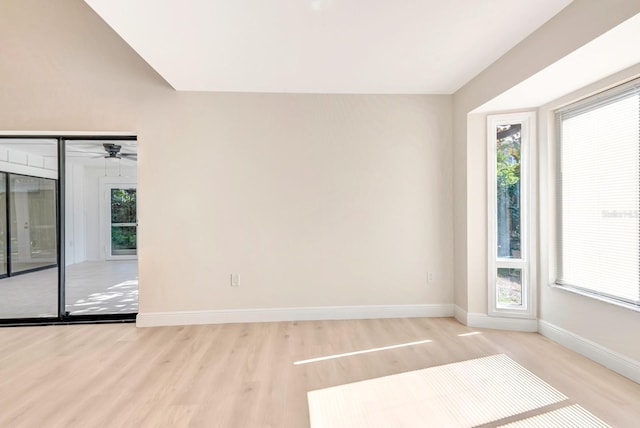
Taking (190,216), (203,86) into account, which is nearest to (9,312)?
(190,216)

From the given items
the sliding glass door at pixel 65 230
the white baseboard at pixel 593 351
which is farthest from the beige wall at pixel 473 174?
the sliding glass door at pixel 65 230

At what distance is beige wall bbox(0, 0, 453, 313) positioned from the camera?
11.5ft

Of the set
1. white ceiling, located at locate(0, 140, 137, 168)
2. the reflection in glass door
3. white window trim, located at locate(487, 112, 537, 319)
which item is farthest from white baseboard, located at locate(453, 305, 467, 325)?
the reflection in glass door

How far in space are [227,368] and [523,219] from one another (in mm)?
3261

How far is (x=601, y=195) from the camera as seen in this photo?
2.67m

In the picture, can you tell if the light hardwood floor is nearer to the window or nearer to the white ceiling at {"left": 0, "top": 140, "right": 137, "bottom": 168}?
the window

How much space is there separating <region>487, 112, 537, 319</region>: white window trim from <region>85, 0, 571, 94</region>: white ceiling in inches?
28.4

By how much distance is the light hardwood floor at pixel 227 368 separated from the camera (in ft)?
Result: 6.51

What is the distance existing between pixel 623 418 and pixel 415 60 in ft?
9.95

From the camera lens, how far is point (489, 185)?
344 cm

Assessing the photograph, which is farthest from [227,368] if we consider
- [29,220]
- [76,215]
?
[76,215]

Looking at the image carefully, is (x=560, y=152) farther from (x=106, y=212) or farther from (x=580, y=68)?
(x=106, y=212)

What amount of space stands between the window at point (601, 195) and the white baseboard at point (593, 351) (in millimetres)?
419

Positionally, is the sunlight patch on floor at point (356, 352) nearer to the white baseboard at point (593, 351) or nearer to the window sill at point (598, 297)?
the white baseboard at point (593, 351)
